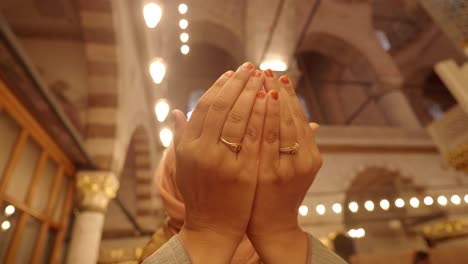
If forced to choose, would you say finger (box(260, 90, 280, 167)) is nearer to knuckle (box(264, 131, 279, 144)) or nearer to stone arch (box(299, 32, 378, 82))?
knuckle (box(264, 131, 279, 144))

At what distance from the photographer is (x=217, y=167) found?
34.2 inches

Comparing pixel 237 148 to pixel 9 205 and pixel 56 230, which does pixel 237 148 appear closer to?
pixel 9 205

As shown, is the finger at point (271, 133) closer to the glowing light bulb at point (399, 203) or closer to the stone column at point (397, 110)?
the glowing light bulb at point (399, 203)

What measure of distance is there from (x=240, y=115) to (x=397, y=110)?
991 cm

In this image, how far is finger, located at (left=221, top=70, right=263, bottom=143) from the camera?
3.00 feet

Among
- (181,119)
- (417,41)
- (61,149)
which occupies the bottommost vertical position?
(181,119)

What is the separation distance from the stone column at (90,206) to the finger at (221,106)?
3265 mm

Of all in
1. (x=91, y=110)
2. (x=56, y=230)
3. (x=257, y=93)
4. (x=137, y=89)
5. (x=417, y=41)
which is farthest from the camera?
(x=417, y=41)

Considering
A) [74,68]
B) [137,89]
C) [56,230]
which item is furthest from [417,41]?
[56,230]

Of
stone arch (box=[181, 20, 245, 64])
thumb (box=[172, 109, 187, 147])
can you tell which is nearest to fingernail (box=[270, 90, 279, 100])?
thumb (box=[172, 109, 187, 147])

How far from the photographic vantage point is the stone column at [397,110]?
9.04 meters

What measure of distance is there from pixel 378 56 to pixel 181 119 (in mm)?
10626

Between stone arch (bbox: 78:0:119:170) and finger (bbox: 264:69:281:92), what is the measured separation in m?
3.38

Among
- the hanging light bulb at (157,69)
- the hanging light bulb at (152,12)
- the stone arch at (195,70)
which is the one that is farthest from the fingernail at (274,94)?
the stone arch at (195,70)
